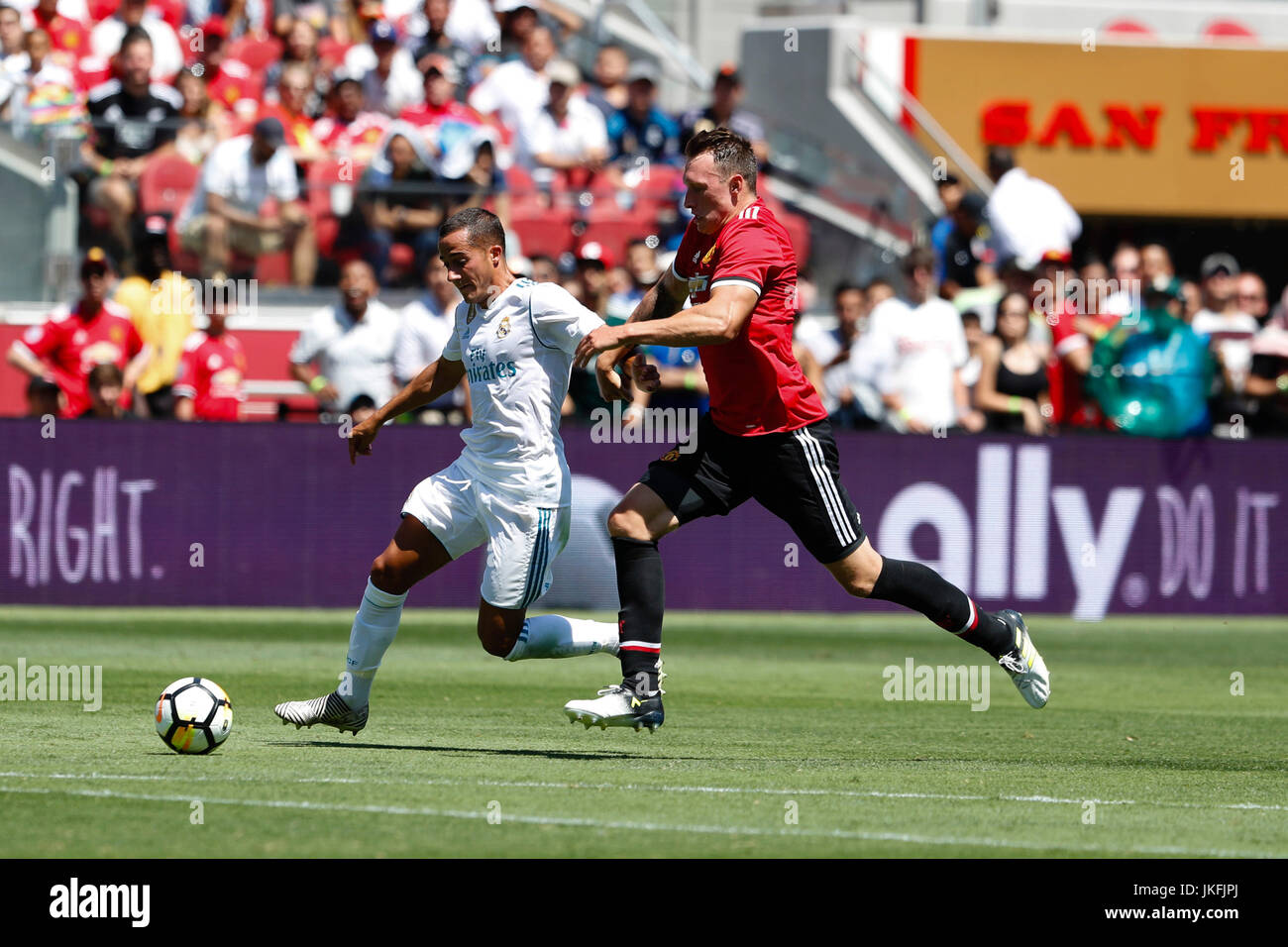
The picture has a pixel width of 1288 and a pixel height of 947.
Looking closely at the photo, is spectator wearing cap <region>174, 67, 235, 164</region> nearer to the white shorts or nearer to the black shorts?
the white shorts

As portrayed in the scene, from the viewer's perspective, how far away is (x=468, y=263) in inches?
340

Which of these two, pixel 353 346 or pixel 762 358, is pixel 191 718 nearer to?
→ pixel 762 358

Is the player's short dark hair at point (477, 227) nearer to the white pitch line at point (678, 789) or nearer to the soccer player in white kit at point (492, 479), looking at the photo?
the soccer player in white kit at point (492, 479)

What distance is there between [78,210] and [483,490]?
921cm

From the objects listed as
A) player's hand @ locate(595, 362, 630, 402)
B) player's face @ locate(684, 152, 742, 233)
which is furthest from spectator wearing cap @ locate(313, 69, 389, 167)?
player's hand @ locate(595, 362, 630, 402)

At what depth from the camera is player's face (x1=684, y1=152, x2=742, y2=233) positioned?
8523 mm

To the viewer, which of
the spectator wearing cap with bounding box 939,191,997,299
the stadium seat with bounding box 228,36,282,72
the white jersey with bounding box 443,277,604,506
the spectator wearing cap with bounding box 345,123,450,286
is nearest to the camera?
the white jersey with bounding box 443,277,604,506

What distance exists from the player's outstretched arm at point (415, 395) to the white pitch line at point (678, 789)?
1.98 metres

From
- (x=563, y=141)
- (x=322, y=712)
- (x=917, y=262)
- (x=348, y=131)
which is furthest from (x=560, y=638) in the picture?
(x=563, y=141)

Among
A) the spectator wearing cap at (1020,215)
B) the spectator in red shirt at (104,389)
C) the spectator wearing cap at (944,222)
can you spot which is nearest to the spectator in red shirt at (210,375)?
the spectator in red shirt at (104,389)

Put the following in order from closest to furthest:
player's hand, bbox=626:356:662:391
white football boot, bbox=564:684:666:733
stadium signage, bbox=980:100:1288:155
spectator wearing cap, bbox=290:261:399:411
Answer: white football boot, bbox=564:684:666:733
player's hand, bbox=626:356:662:391
spectator wearing cap, bbox=290:261:399:411
stadium signage, bbox=980:100:1288:155

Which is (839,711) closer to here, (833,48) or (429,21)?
(429,21)

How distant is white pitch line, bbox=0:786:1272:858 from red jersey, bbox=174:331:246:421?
950cm
